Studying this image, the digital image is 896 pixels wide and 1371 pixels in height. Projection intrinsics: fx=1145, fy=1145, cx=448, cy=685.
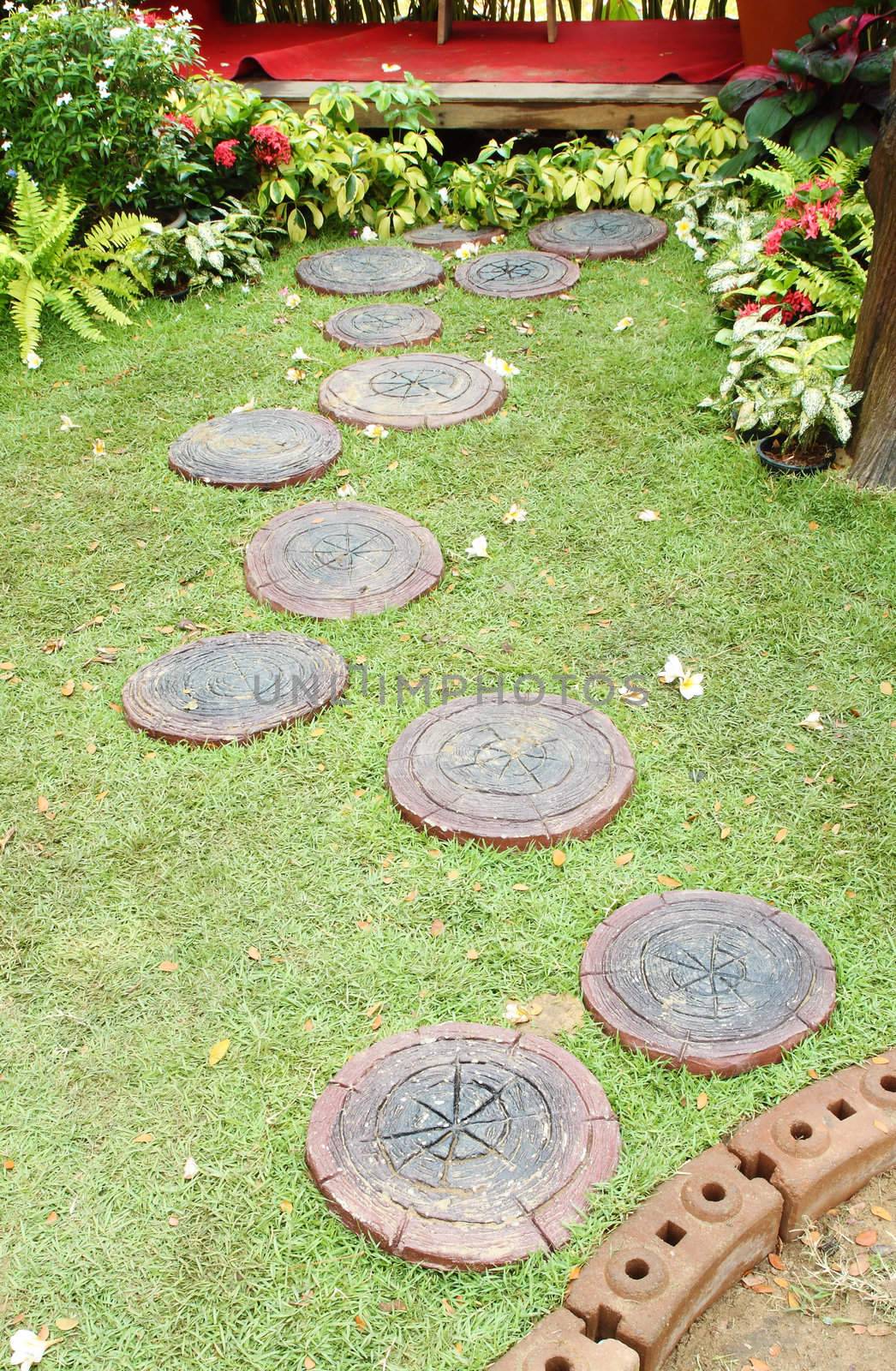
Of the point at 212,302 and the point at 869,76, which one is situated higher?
the point at 869,76

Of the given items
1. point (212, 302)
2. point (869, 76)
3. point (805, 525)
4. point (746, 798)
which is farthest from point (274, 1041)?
point (869, 76)

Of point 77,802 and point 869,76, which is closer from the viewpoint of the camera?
point 77,802

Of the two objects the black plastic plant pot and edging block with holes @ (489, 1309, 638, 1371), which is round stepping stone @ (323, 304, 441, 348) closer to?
Answer: the black plastic plant pot

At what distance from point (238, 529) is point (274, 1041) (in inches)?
92.5

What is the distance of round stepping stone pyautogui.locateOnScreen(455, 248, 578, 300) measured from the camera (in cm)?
616

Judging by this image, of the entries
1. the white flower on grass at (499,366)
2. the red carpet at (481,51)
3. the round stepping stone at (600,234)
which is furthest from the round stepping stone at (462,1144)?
the red carpet at (481,51)

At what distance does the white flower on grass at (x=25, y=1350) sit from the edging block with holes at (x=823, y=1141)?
138 centimetres

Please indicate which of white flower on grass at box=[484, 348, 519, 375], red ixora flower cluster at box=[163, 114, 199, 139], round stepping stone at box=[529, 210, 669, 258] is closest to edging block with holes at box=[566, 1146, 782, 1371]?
white flower on grass at box=[484, 348, 519, 375]

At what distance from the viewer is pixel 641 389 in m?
5.25

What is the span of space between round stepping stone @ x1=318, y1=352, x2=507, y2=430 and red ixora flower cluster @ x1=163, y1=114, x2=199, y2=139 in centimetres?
207

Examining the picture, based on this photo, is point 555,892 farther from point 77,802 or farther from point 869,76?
point 869,76

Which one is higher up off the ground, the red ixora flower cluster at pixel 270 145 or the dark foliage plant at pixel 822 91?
the dark foliage plant at pixel 822 91

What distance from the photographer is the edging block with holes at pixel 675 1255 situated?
2045 mm

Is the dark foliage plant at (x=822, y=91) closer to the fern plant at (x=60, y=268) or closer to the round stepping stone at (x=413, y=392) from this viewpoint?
the round stepping stone at (x=413, y=392)
